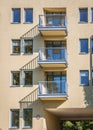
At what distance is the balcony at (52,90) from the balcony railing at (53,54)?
211 cm

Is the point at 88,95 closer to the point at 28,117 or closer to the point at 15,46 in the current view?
the point at 28,117

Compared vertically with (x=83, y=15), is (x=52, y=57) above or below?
below

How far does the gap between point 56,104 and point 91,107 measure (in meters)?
3.19

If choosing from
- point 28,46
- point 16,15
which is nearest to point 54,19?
point 28,46

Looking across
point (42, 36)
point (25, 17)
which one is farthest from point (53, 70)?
point (25, 17)

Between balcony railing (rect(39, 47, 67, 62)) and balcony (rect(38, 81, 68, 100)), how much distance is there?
211 cm

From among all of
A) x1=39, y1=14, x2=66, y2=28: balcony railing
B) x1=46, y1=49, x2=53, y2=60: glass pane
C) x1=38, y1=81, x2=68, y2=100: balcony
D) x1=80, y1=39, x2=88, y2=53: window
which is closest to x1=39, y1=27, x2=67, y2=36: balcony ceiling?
x1=39, y1=14, x2=66, y2=28: balcony railing

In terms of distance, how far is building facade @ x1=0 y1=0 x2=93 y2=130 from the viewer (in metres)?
35.7

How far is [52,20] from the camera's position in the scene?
3775 cm

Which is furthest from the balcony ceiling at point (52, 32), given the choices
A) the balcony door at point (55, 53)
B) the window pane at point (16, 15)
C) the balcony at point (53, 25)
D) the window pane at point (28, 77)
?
the window pane at point (28, 77)

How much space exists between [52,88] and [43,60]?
2.68m

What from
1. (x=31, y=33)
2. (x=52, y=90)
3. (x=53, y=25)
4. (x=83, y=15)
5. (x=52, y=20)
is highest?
(x=83, y=15)

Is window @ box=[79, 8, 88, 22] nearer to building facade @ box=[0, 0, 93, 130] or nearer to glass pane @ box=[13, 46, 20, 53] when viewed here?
building facade @ box=[0, 0, 93, 130]

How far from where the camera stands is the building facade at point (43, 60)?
117 feet
